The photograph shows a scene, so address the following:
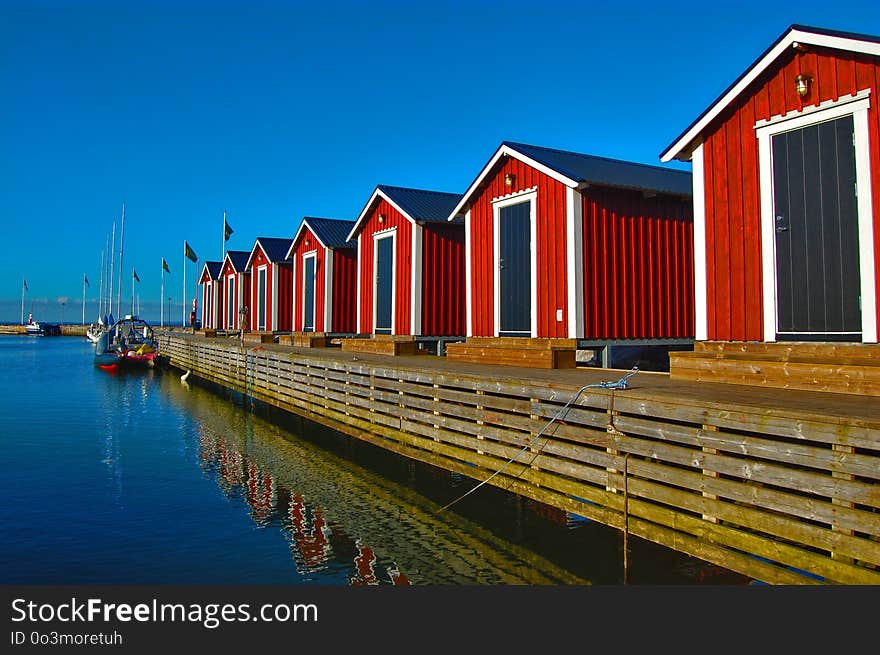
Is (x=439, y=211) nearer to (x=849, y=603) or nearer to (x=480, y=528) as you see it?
(x=480, y=528)

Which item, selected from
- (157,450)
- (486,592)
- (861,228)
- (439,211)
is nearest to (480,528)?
(486,592)

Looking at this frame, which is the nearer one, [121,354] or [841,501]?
[841,501]

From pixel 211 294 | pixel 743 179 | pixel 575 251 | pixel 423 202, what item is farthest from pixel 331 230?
pixel 211 294

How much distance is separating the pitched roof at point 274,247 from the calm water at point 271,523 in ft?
60.8

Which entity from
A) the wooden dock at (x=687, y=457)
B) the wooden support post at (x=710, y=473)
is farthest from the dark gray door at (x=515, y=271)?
the wooden support post at (x=710, y=473)

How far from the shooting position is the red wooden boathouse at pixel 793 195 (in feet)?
27.9

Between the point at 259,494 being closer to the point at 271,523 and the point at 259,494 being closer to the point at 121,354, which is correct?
the point at 271,523

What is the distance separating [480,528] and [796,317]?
5.52 meters

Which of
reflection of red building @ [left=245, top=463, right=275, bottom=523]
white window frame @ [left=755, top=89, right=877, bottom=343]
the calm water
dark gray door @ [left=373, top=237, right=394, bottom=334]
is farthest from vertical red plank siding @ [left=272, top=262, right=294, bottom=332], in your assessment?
white window frame @ [left=755, top=89, right=877, bottom=343]

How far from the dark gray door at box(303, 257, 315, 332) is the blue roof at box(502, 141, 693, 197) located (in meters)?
15.0

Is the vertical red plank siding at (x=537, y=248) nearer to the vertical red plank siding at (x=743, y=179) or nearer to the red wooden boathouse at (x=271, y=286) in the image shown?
the vertical red plank siding at (x=743, y=179)

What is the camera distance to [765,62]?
9633mm

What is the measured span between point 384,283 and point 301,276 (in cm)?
925

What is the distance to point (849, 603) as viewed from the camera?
16.6ft
